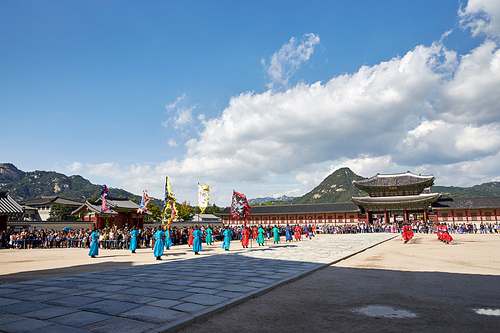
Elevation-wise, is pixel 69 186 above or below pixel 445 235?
above

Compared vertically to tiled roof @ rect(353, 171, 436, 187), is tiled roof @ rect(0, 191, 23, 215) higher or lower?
lower

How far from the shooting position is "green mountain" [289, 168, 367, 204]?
136750 mm

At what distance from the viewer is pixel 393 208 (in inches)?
1795

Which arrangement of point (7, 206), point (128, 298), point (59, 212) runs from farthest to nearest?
point (59, 212) → point (7, 206) → point (128, 298)

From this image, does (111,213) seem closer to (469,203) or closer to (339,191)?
(469,203)

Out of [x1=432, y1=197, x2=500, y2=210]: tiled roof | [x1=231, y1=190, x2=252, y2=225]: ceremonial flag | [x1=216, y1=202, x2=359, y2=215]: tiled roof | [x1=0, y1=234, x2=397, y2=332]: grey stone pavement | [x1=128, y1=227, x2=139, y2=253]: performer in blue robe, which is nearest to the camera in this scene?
[x1=0, y1=234, x2=397, y2=332]: grey stone pavement

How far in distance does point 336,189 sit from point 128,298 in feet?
484

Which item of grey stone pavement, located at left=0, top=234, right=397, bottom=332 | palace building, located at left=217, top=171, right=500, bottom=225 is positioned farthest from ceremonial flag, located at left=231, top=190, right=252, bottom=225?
palace building, located at left=217, top=171, right=500, bottom=225

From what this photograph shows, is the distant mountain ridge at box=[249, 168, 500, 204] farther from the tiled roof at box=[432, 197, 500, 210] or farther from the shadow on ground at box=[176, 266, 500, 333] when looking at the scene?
the shadow on ground at box=[176, 266, 500, 333]

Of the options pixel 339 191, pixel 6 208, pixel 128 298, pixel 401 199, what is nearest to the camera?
pixel 128 298

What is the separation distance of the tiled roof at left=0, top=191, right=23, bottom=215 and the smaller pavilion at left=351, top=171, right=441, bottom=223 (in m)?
41.3

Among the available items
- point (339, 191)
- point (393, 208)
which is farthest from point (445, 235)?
point (339, 191)

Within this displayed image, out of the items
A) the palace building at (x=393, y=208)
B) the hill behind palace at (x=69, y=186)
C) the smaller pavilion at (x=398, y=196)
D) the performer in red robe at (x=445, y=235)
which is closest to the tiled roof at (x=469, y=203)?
the palace building at (x=393, y=208)

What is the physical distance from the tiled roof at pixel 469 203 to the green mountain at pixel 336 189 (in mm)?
85691
